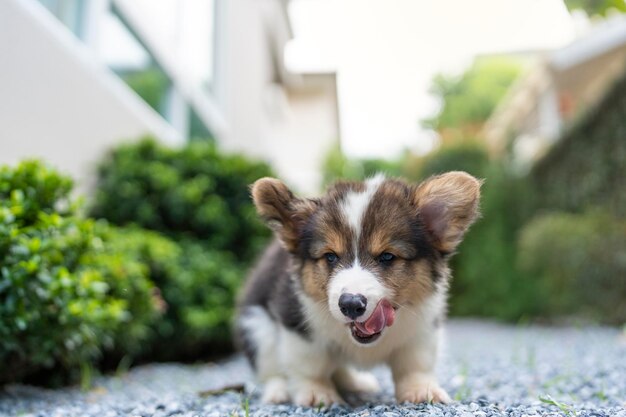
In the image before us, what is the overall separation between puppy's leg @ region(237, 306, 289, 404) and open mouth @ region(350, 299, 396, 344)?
927mm

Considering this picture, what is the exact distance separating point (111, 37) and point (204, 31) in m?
4.15

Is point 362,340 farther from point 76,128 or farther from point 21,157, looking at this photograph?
point 76,128

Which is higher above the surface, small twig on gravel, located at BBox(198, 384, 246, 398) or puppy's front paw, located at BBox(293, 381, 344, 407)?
puppy's front paw, located at BBox(293, 381, 344, 407)

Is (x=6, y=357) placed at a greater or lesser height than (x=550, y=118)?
lesser

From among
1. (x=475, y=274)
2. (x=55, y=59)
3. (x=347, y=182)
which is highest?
(x=55, y=59)

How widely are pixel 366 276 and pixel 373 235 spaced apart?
0.78ft

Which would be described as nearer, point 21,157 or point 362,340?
point 362,340

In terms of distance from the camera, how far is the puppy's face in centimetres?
272

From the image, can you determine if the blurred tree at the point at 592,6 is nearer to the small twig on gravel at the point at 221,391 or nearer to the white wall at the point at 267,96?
the small twig on gravel at the point at 221,391

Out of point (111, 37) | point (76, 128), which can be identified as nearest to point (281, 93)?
point (111, 37)

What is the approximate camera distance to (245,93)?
1324 cm

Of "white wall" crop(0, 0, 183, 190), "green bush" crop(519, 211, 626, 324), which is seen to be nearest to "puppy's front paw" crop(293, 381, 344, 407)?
"white wall" crop(0, 0, 183, 190)

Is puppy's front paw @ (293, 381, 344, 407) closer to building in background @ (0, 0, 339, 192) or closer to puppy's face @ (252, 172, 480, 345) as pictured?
puppy's face @ (252, 172, 480, 345)

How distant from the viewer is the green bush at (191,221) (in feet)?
19.2
